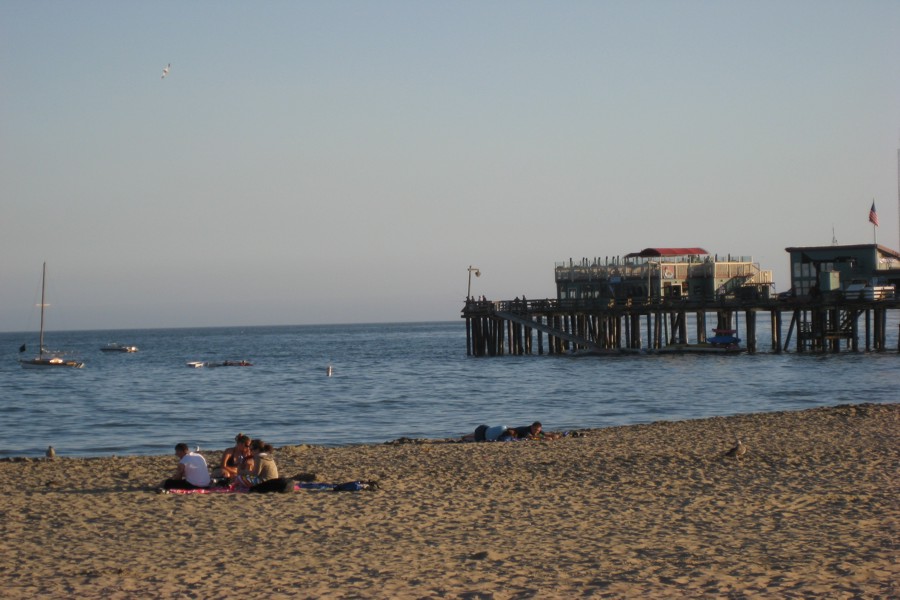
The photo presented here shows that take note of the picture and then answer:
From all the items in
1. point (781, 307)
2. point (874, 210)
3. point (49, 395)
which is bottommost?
point (49, 395)

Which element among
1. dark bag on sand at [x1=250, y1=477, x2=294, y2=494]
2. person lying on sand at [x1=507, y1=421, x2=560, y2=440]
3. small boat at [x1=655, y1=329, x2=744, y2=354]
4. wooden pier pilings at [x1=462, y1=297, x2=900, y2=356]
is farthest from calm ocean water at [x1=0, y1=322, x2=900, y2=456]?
dark bag on sand at [x1=250, y1=477, x2=294, y2=494]

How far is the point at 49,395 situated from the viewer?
149 feet

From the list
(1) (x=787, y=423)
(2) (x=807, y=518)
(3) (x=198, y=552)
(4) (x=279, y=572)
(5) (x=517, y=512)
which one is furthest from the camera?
(1) (x=787, y=423)

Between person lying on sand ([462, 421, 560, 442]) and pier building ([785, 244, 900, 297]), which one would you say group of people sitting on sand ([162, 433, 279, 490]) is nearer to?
person lying on sand ([462, 421, 560, 442])

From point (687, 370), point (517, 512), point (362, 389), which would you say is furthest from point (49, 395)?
point (517, 512)

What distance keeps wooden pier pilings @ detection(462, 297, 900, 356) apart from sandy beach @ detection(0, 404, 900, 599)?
1425 inches

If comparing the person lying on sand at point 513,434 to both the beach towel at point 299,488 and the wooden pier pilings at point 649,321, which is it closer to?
the beach towel at point 299,488

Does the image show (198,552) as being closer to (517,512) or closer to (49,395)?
(517,512)

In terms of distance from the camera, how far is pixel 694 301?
5606 centimetres

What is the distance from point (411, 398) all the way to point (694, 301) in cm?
2216

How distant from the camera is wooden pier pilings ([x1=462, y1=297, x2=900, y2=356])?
177ft

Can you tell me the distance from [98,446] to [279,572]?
17119 mm

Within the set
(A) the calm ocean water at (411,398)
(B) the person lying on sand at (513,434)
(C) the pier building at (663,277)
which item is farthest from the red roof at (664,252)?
(B) the person lying on sand at (513,434)

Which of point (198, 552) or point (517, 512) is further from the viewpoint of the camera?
point (517, 512)
